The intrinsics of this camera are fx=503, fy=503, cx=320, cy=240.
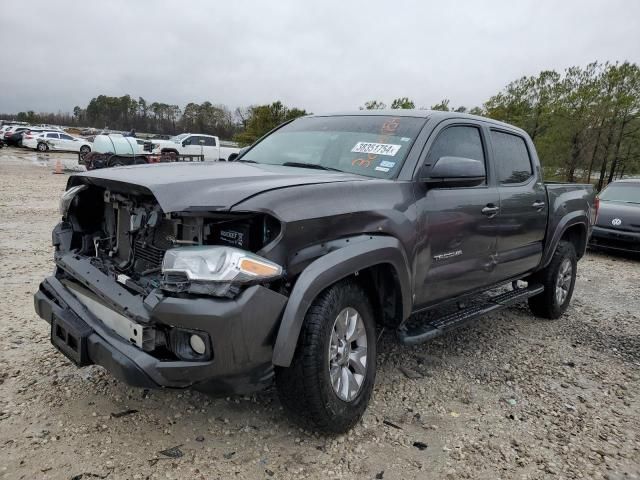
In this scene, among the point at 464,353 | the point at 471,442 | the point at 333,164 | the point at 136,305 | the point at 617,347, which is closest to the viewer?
the point at 136,305

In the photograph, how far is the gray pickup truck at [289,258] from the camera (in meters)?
2.20

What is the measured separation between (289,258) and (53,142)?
35009 millimetres

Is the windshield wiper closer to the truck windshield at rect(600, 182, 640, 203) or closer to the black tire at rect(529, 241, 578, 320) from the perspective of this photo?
the black tire at rect(529, 241, 578, 320)

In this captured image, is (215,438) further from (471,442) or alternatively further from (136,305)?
(471,442)

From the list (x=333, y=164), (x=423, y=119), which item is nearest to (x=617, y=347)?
(x=423, y=119)

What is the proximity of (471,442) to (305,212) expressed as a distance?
1604 mm

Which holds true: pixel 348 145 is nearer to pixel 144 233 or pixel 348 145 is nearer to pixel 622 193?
pixel 144 233

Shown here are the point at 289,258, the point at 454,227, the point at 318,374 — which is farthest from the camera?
the point at 454,227

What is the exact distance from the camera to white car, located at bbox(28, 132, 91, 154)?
1271 inches

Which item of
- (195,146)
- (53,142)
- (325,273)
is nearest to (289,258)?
(325,273)

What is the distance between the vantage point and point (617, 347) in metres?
4.48

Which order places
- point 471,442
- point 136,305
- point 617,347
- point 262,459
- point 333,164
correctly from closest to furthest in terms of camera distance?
point 136,305
point 262,459
point 471,442
point 333,164
point 617,347

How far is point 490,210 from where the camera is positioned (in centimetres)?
371

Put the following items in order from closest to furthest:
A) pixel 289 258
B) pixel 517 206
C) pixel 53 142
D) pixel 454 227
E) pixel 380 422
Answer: pixel 289 258, pixel 380 422, pixel 454 227, pixel 517 206, pixel 53 142
